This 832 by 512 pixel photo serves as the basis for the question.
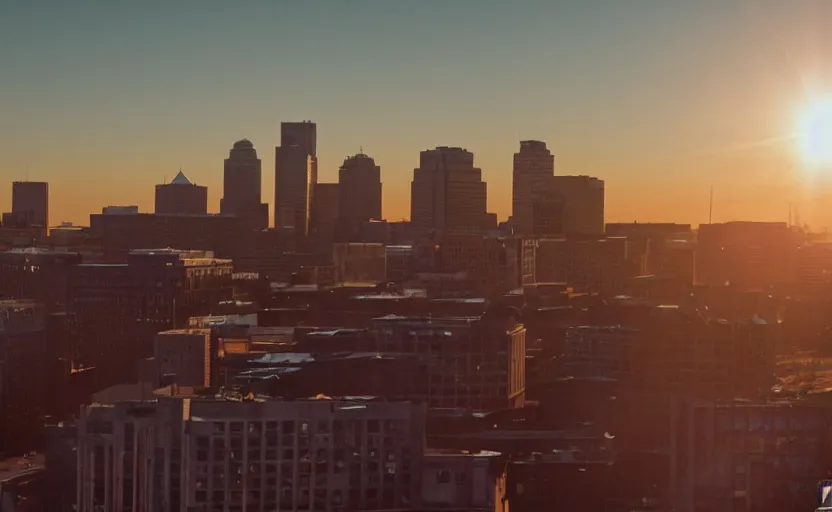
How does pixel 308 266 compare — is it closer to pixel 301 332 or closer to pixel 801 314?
pixel 801 314

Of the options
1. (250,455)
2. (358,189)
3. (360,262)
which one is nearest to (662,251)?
(360,262)

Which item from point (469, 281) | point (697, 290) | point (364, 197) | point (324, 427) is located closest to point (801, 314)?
point (697, 290)

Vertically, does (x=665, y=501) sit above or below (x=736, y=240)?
below

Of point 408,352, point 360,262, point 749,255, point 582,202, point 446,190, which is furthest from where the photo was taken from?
point 582,202

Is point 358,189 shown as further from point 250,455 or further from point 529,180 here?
point 250,455

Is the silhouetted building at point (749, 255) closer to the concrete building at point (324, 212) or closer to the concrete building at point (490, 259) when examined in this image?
the concrete building at point (490, 259)

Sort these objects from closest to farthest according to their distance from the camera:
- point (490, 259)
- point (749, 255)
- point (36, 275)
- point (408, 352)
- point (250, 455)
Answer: point (250, 455) < point (408, 352) < point (36, 275) < point (490, 259) < point (749, 255)

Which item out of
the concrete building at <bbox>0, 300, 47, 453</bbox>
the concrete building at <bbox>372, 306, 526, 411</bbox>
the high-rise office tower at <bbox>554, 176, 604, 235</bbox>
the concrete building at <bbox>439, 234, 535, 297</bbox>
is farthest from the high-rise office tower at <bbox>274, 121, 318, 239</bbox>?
the concrete building at <bbox>372, 306, 526, 411</bbox>
